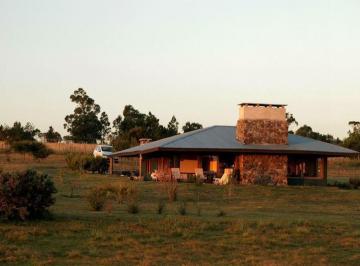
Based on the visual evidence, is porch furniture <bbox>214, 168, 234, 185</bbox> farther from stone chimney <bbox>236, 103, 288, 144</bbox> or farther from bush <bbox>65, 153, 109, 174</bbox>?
bush <bbox>65, 153, 109, 174</bbox>

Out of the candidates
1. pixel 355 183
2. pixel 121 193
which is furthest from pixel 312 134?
pixel 121 193

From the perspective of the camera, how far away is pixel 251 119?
1527 inches

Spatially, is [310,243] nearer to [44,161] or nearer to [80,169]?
[80,169]

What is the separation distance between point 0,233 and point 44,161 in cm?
4296

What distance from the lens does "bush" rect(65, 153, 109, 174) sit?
149 feet

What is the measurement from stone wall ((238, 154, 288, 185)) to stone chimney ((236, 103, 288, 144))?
117 cm

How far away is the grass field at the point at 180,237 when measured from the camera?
49.3 ft

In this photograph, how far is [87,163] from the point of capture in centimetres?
4659

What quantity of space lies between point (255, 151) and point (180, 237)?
19839 mm

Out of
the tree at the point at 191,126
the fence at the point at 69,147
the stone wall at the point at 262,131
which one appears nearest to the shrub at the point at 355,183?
the stone wall at the point at 262,131

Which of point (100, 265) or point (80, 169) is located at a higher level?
point (80, 169)

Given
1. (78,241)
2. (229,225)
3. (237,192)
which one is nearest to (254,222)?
(229,225)

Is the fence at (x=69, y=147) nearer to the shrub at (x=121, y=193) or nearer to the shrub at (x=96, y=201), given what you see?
the shrub at (x=121, y=193)

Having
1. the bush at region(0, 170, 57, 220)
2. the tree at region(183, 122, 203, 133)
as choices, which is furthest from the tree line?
the bush at region(0, 170, 57, 220)
